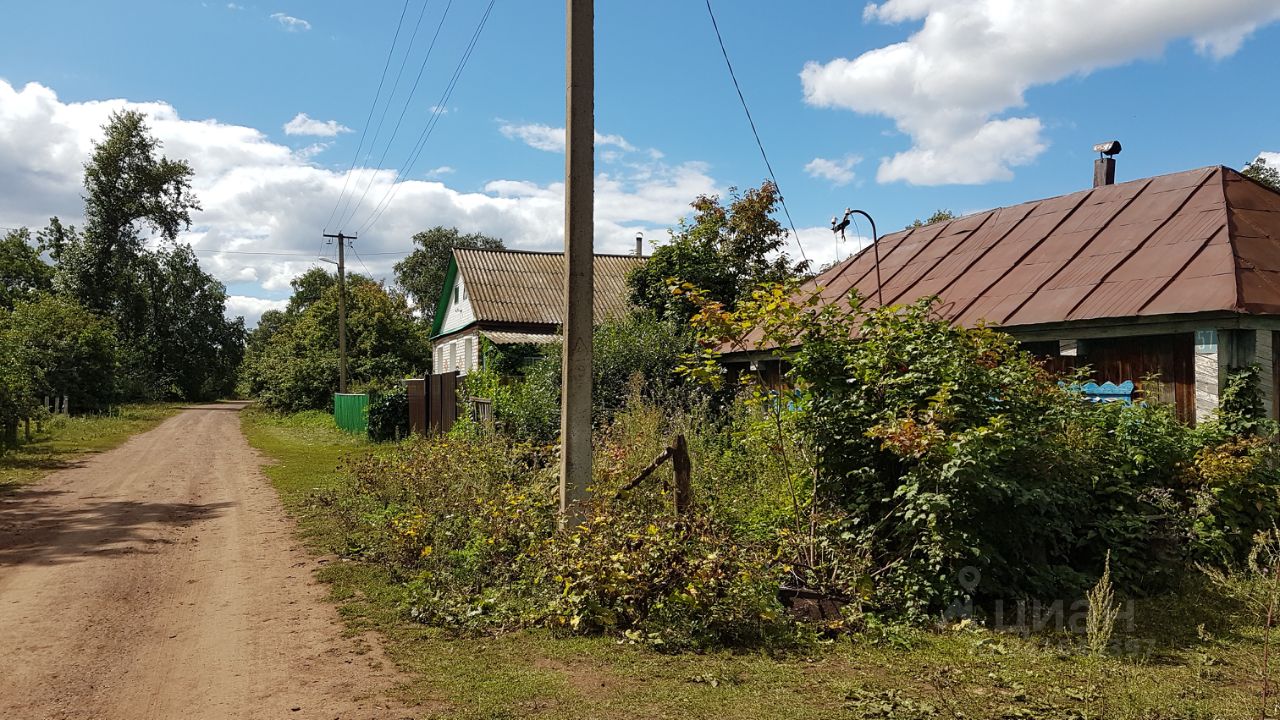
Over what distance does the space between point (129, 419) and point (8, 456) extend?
16292 mm

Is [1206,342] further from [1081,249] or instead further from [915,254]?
[915,254]

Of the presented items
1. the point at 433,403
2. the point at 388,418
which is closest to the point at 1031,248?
the point at 433,403

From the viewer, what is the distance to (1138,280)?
8.85 meters

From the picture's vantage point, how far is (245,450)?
69.4 feet

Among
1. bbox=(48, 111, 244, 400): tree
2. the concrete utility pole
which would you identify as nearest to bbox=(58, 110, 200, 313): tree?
bbox=(48, 111, 244, 400): tree

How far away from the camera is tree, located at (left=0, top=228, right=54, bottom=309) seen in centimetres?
2481

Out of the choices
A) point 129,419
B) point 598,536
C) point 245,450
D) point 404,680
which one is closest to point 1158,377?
point 598,536

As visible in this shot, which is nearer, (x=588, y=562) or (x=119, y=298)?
(x=588, y=562)

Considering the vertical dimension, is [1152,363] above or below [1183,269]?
below

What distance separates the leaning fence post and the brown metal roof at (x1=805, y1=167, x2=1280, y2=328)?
196 inches

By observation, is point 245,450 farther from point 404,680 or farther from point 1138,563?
point 1138,563

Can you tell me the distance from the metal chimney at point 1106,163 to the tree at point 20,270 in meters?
26.9

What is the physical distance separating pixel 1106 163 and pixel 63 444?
24.6m

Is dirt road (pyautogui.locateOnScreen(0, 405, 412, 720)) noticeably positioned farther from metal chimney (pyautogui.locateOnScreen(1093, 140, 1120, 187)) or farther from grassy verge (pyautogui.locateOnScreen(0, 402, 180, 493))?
metal chimney (pyautogui.locateOnScreen(1093, 140, 1120, 187))
